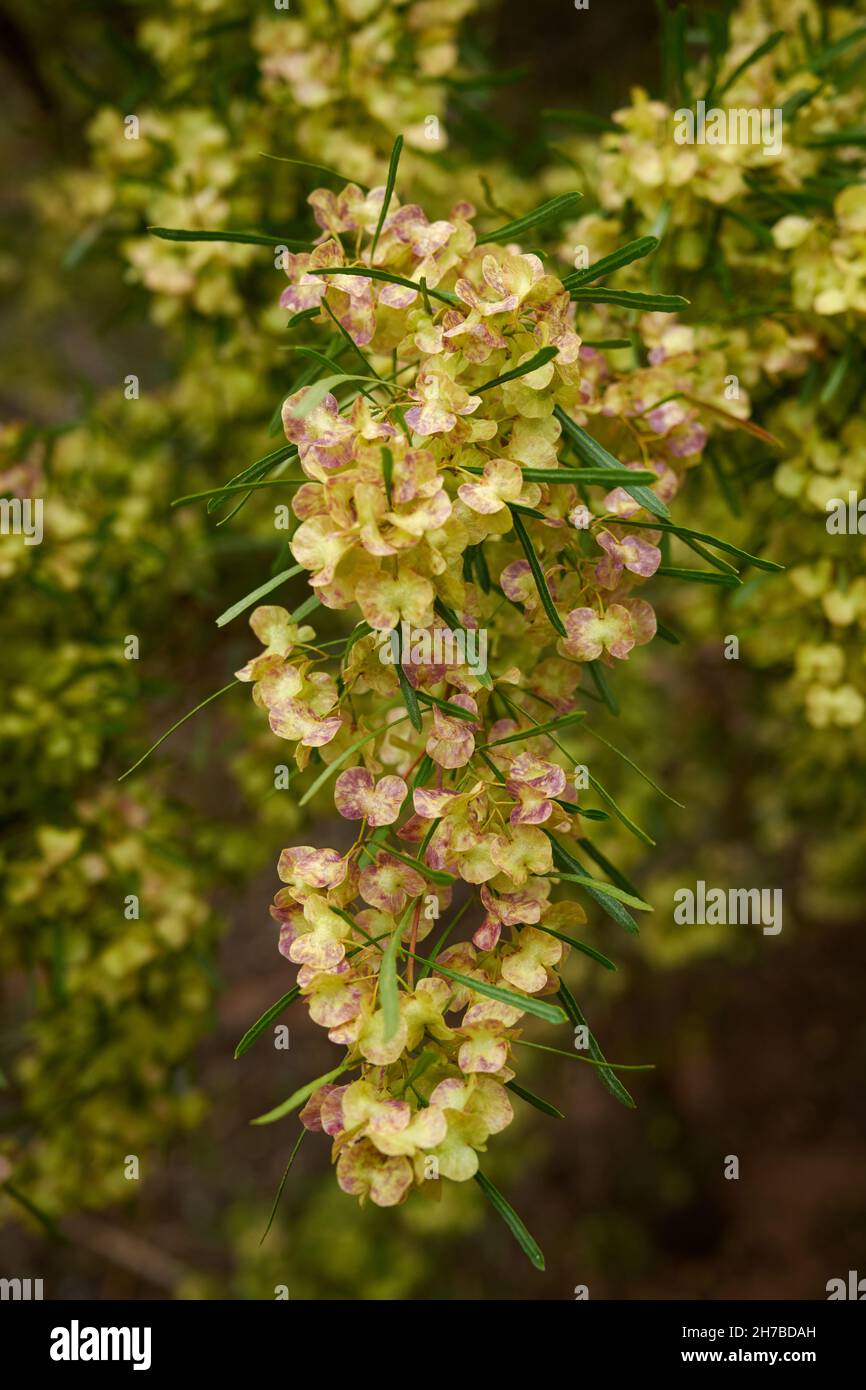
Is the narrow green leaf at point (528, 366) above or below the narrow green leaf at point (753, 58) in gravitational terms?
below

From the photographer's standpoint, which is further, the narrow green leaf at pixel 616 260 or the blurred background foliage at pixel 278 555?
the blurred background foliage at pixel 278 555

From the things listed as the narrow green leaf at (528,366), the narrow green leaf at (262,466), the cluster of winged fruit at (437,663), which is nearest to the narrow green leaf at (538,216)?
the cluster of winged fruit at (437,663)

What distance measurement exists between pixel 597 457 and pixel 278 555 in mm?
344

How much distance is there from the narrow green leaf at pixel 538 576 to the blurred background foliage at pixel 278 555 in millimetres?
236

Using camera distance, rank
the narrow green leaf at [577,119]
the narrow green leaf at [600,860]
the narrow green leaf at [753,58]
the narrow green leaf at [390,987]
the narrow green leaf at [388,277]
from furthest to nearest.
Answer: the narrow green leaf at [577,119] < the narrow green leaf at [753,58] < the narrow green leaf at [600,860] < the narrow green leaf at [388,277] < the narrow green leaf at [390,987]

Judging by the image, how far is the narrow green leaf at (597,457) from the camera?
0.67m

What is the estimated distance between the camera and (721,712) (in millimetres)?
2416

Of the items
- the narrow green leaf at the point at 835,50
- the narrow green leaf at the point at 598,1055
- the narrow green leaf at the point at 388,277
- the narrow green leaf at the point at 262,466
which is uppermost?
the narrow green leaf at the point at 835,50

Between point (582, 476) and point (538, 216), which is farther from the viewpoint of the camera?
point (538, 216)

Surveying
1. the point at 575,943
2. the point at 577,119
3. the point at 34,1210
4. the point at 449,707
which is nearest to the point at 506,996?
the point at 575,943

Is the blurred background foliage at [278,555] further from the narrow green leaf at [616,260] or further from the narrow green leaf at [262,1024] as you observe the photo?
the narrow green leaf at [262,1024]

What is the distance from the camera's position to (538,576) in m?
0.66

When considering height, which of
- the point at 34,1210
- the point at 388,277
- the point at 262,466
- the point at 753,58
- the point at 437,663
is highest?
the point at 753,58

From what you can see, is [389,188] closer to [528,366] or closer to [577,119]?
[528,366]
